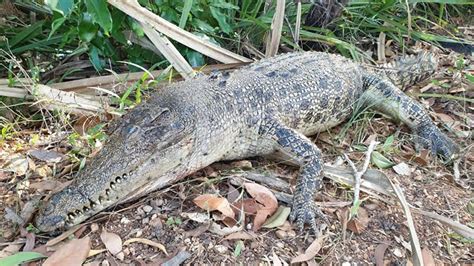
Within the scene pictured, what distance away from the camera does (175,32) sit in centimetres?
385

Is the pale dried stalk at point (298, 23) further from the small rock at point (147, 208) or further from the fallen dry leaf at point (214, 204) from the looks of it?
the small rock at point (147, 208)

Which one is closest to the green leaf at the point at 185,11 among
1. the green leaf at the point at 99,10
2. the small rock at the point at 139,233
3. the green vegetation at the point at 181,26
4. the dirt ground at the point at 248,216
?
the green vegetation at the point at 181,26

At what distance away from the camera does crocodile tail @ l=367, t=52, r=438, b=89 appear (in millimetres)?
4363

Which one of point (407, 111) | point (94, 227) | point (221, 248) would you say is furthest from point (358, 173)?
point (94, 227)

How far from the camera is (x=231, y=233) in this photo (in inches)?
109

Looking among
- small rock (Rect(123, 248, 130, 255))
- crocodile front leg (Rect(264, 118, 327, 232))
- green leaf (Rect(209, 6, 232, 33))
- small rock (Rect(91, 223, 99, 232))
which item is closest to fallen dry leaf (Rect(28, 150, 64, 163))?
small rock (Rect(91, 223, 99, 232))

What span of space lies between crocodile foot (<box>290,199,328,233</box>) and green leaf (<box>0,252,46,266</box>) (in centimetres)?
130

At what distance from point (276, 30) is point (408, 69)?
116cm

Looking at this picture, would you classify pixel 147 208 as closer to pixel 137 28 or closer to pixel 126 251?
pixel 126 251

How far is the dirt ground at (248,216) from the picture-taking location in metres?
2.69

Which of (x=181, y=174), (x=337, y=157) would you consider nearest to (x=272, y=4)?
(x=337, y=157)

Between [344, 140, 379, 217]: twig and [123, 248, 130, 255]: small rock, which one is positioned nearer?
[123, 248, 130, 255]: small rock

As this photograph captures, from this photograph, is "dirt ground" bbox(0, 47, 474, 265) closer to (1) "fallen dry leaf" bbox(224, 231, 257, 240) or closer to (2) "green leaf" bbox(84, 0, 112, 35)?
(1) "fallen dry leaf" bbox(224, 231, 257, 240)

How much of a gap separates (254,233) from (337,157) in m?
0.95
